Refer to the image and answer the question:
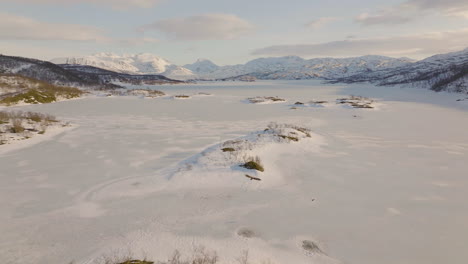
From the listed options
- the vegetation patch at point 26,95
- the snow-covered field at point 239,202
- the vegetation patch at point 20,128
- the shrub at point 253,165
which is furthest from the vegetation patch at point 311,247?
the vegetation patch at point 26,95

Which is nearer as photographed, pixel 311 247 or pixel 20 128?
pixel 311 247

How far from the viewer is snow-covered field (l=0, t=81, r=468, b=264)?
23.4ft

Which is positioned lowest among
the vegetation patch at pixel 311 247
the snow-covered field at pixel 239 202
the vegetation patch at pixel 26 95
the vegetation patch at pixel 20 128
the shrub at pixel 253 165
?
the vegetation patch at pixel 311 247

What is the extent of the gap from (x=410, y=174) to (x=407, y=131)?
1266cm

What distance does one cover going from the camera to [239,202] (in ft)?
32.3

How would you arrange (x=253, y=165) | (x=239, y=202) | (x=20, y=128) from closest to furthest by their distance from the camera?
(x=239, y=202) → (x=253, y=165) → (x=20, y=128)

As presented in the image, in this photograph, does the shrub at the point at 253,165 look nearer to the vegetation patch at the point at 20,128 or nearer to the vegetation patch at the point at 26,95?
the vegetation patch at the point at 20,128

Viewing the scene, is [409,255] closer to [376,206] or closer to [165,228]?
[376,206]

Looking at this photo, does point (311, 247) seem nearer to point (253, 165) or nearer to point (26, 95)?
point (253, 165)

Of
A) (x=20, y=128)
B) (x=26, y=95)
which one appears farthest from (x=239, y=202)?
(x=26, y=95)

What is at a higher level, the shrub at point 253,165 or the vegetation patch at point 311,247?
the shrub at point 253,165

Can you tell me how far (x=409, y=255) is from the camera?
6906 mm

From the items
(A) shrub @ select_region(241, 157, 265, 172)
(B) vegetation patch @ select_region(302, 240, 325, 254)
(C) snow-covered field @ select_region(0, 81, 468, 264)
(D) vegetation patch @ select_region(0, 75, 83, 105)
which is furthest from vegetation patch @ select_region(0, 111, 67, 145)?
(D) vegetation patch @ select_region(0, 75, 83, 105)

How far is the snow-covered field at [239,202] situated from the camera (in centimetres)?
712
